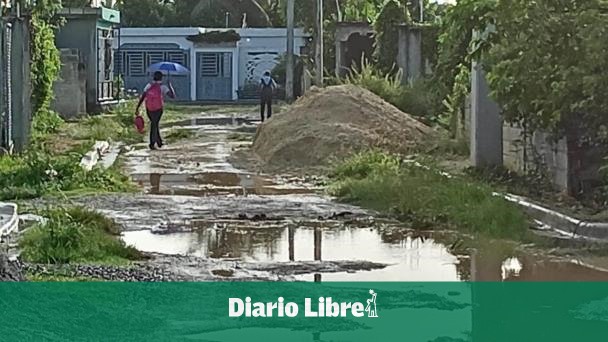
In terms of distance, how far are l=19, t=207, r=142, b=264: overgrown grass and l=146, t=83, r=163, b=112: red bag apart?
1389 cm

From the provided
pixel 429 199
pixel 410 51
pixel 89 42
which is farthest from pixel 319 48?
pixel 429 199

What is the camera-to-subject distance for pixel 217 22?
7256 centimetres

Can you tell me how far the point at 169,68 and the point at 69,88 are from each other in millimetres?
20167

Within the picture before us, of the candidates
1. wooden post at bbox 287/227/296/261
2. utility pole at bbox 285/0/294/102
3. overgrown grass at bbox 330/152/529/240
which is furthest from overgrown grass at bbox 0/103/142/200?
utility pole at bbox 285/0/294/102

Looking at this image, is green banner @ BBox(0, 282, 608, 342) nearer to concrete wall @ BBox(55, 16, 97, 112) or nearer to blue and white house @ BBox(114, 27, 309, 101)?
concrete wall @ BBox(55, 16, 97, 112)

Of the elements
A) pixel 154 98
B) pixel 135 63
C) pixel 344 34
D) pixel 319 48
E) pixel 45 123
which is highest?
pixel 344 34

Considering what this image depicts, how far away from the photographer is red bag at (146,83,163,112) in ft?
83.1

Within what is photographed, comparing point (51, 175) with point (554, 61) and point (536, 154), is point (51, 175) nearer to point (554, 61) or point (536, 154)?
point (536, 154)

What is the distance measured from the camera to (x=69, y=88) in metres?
34.2

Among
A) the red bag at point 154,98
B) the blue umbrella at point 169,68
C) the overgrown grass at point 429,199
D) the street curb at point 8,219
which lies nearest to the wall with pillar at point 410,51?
the red bag at point 154,98

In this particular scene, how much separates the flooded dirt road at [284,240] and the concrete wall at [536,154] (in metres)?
2.57

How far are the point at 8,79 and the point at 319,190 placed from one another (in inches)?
229

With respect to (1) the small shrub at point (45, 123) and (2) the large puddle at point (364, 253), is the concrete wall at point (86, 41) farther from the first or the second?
(2) the large puddle at point (364, 253)

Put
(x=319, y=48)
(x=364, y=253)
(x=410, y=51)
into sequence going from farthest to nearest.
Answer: (x=319, y=48), (x=410, y=51), (x=364, y=253)
